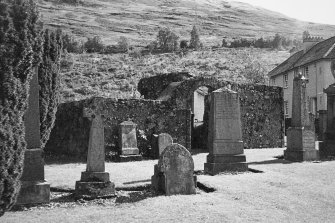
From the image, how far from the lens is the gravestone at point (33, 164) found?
25.3 feet

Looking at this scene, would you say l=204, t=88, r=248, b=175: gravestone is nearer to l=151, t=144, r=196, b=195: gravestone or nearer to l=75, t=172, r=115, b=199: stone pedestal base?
l=151, t=144, r=196, b=195: gravestone

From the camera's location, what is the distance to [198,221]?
652cm

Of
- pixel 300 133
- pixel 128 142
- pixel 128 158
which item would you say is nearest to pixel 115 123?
pixel 128 142

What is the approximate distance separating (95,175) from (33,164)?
1533 mm

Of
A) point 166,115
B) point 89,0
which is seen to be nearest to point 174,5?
point 89,0

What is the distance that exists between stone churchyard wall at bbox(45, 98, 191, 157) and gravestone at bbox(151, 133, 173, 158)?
0.65 meters

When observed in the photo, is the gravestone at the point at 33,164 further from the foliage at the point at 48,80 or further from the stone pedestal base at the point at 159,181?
the foliage at the point at 48,80

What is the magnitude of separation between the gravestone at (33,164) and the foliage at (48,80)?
4.42 m

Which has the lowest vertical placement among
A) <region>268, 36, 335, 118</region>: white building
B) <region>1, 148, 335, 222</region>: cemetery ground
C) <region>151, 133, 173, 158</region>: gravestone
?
<region>1, 148, 335, 222</region>: cemetery ground

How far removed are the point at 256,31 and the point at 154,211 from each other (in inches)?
5363

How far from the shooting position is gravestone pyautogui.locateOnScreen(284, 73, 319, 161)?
14.1 meters

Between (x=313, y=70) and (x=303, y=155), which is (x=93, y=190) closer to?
(x=303, y=155)

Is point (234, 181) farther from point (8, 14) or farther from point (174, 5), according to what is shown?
point (174, 5)

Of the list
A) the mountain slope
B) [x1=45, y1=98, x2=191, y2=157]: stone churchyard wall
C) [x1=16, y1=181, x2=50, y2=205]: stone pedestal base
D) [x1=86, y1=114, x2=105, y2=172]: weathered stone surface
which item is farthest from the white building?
the mountain slope
